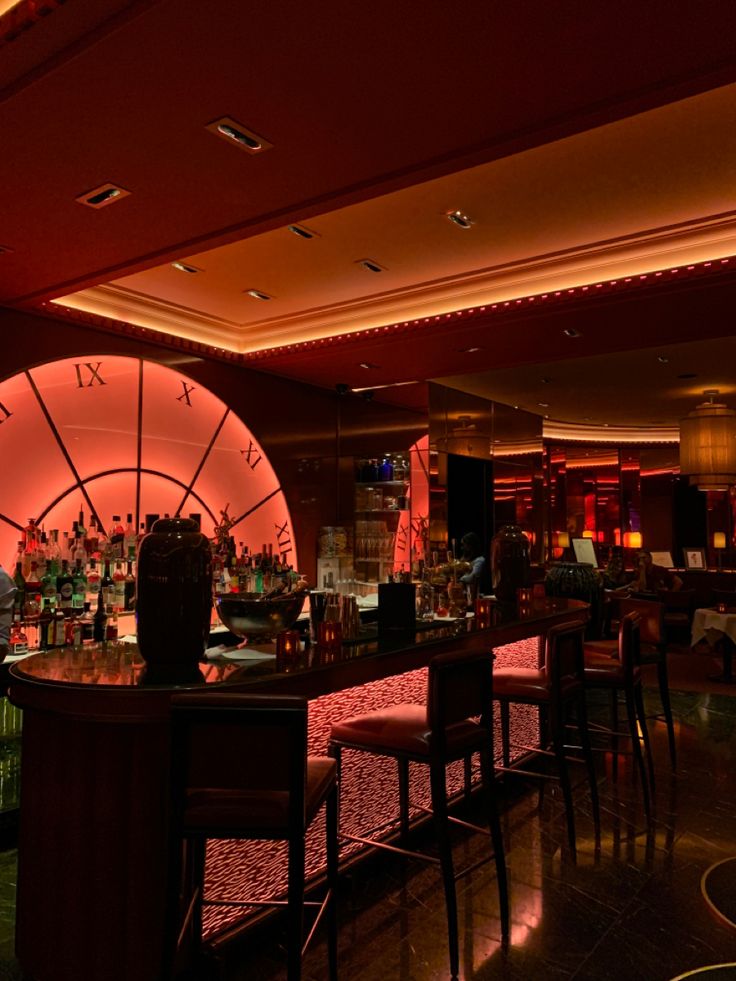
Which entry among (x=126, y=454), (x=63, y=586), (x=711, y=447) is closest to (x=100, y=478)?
(x=126, y=454)

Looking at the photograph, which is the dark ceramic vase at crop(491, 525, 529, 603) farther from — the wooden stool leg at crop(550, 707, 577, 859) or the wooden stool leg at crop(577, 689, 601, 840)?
the wooden stool leg at crop(550, 707, 577, 859)

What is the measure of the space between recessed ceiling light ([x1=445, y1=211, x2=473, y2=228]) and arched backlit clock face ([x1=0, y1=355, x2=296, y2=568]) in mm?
2511

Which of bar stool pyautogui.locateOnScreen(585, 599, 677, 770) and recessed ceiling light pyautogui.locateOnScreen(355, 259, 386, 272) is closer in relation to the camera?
bar stool pyautogui.locateOnScreen(585, 599, 677, 770)

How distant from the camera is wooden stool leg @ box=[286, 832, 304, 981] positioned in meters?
1.78

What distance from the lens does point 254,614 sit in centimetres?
267

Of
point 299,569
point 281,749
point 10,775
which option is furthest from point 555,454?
point 281,749

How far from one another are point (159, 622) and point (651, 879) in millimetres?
2275

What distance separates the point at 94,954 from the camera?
6.95 ft

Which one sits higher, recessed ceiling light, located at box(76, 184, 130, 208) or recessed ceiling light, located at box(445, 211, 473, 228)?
recessed ceiling light, located at box(445, 211, 473, 228)

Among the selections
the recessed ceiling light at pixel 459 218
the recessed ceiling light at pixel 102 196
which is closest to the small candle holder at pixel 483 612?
the recessed ceiling light at pixel 459 218

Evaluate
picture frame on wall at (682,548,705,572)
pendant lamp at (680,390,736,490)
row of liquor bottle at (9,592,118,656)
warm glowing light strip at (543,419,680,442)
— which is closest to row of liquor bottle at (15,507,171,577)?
row of liquor bottle at (9,592,118,656)

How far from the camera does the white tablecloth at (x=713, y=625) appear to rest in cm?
755

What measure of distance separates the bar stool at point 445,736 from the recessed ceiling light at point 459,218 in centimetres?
260

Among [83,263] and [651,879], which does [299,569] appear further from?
Answer: [651,879]
